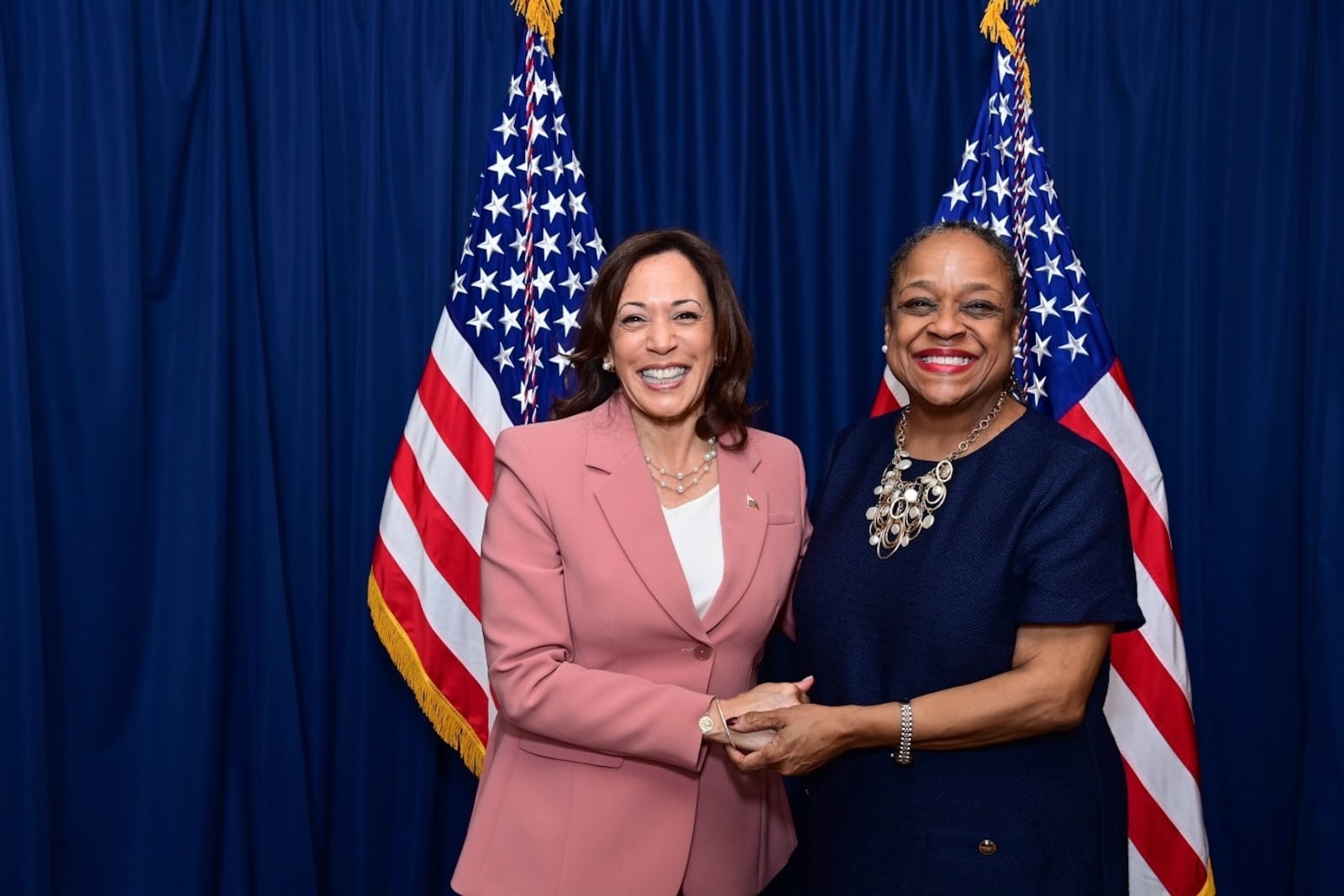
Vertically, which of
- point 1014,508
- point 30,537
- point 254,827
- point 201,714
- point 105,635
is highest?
point 1014,508

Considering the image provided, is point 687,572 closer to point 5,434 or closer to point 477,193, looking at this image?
point 477,193

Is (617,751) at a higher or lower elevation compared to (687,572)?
lower

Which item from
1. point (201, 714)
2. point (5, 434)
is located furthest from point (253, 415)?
point (201, 714)

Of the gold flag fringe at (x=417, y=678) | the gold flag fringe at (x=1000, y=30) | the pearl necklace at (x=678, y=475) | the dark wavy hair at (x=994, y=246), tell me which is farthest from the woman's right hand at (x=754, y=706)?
the gold flag fringe at (x=1000, y=30)

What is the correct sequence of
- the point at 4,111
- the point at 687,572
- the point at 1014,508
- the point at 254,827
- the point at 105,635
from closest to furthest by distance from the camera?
the point at 1014,508 → the point at 687,572 → the point at 4,111 → the point at 105,635 → the point at 254,827

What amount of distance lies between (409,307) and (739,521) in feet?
4.86

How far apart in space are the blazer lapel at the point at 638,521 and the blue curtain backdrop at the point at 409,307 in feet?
4.18

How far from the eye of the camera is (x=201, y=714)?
2824 millimetres

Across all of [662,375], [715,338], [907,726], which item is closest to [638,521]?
[662,375]

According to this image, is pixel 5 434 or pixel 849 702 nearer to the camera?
pixel 849 702

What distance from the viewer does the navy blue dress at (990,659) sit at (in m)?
1.78

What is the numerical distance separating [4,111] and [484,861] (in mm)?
2052

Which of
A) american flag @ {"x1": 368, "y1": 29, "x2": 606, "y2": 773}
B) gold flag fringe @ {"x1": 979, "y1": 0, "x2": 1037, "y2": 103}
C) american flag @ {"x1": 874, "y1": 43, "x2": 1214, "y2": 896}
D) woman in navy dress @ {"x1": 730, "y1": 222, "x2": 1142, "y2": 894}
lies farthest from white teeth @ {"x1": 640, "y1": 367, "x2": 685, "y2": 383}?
gold flag fringe @ {"x1": 979, "y1": 0, "x2": 1037, "y2": 103}

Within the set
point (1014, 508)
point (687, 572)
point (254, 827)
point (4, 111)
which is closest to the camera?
point (1014, 508)
